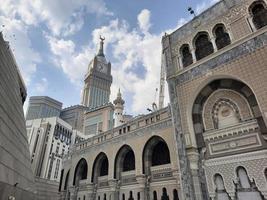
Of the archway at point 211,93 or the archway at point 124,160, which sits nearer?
the archway at point 211,93

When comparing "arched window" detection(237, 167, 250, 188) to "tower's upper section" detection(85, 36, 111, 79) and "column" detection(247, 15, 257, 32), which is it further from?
"tower's upper section" detection(85, 36, 111, 79)

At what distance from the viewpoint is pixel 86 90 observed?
92938 millimetres

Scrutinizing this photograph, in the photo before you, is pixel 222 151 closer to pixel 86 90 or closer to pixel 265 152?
pixel 265 152

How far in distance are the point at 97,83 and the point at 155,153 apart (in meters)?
81.0

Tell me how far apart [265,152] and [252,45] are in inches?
193

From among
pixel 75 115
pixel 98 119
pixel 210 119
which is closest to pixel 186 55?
pixel 210 119

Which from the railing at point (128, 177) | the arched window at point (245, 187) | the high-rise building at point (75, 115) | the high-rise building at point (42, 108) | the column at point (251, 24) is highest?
the high-rise building at point (42, 108)

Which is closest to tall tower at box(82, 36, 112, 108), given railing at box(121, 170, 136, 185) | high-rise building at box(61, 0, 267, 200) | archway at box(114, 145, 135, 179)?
archway at box(114, 145, 135, 179)

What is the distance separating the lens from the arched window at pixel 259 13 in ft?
31.8

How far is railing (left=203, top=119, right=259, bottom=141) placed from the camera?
8672 millimetres

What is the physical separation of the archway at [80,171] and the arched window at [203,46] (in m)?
14.6

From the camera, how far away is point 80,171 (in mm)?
19719

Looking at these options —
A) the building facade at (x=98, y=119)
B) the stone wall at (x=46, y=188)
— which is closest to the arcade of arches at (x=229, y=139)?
the stone wall at (x=46, y=188)

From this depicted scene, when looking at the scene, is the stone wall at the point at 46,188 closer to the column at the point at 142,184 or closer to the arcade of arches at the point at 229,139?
the column at the point at 142,184
